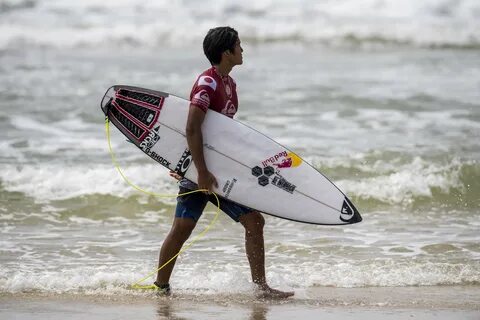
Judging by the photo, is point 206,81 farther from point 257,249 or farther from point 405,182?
point 405,182

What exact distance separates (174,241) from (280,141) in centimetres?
562

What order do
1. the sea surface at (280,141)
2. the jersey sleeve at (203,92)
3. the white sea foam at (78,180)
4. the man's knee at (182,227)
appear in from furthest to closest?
1. the white sea foam at (78,180)
2. the sea surface at (280,141)
3. the man's knee at (182,227)
4. the jersey sleeve at (203,92)

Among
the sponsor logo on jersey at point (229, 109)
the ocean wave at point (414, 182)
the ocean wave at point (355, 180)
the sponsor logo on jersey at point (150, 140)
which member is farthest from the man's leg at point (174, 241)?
the ocean wave at point (414, 182)

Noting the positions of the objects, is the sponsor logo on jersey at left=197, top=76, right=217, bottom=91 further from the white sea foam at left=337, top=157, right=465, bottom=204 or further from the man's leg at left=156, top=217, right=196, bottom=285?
the white sea foam at left=337, top=157, right=465, bottom=204

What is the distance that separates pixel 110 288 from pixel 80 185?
3.27m

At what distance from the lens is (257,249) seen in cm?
506

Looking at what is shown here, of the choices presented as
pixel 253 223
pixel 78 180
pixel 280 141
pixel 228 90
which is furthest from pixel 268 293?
pixel 280 141

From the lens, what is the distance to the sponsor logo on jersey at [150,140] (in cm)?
524

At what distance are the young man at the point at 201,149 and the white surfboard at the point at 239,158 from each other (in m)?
0.10

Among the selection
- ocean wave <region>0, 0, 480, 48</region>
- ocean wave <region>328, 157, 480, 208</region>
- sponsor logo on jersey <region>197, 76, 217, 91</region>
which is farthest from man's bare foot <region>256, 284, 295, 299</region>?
ocean wave <region>0, 0, 480, 48</region>

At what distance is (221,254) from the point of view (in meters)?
6.48

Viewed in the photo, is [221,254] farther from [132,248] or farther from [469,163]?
[469,163]

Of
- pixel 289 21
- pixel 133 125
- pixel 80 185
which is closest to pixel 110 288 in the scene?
pixel 133 125

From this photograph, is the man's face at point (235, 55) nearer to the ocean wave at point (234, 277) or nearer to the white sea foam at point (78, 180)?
the ocean wave at point (234, 277)
